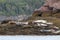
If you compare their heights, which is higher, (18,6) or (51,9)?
(51,9)

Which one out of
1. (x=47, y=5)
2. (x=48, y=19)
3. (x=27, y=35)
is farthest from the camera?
(x=47, y=5)

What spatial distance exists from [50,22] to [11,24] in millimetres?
5099

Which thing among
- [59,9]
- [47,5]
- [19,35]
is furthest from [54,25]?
[47,5]

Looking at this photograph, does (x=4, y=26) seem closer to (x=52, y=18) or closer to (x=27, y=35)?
(x=27, y=35)

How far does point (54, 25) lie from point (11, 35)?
5.74 metres

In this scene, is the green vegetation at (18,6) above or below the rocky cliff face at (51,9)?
below

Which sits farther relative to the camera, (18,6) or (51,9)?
(18,6)

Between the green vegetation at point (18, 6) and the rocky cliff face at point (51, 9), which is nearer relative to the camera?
the rocky cliff face at point (51, 9)

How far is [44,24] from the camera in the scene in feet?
156

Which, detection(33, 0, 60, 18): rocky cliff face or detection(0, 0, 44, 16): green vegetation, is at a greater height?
detection(33, 0, 60, 18): rocky cliff face

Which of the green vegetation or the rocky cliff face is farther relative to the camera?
the green vegetation

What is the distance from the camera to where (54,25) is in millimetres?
47656

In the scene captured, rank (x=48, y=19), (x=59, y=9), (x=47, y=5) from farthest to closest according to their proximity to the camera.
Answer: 1. (x=47, y=5)
2. (x=59, y=9)
3. (x=48, y=19)

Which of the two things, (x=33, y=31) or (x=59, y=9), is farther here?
(x=59, y=9)
